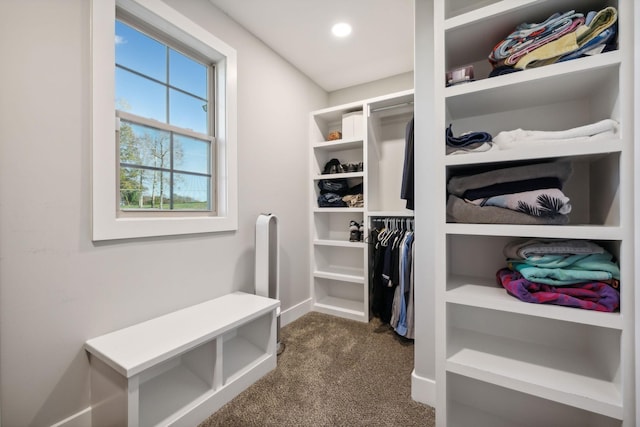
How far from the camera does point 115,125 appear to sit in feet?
4.64

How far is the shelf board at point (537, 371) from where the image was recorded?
2.82 feet

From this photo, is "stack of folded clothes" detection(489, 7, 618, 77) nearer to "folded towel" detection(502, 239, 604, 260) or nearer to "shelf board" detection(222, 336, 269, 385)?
"folded towel" detection(502, 239, 604, 260)

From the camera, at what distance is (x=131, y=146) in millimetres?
1566

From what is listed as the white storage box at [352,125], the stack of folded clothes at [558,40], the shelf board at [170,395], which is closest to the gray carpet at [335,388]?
the shelf board at [170,395]

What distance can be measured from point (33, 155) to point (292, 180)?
180cm

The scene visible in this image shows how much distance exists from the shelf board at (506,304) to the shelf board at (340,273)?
1.45 metres

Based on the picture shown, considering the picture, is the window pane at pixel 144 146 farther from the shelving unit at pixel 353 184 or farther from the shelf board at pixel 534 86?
the shelf board at pixel 534 86

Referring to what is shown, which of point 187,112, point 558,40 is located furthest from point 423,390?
point 187,112

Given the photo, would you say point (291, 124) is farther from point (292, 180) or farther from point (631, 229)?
point (631, 229)

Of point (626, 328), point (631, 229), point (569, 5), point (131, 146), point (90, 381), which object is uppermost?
point (569, 5)

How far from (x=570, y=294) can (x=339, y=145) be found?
7.40ft

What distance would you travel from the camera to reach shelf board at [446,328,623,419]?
33.8 inches

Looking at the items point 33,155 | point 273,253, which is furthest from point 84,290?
point 273,253

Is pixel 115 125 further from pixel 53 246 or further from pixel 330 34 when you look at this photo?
pixel 330 34
